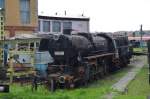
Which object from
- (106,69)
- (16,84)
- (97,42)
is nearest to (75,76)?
(16,84)

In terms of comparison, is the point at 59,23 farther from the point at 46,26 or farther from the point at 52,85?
the point at 52,85

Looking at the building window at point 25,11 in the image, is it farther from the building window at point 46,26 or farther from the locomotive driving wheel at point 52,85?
the locomotive driving wheel at point 52,85

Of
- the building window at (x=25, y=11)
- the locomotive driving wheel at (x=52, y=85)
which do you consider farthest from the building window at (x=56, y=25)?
the locomotive driving wheel at (x=52, y=85)

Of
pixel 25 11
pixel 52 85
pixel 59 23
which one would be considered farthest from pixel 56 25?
pixel 52 85

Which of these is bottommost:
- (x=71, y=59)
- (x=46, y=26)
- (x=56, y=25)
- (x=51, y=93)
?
A: (x=51, y=93)

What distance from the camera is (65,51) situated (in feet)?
80.7

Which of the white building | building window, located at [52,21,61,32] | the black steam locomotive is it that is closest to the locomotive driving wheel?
the black steam locomotive

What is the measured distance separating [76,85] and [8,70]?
20.2 feet

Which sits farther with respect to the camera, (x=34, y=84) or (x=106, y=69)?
(x=106, y=69)

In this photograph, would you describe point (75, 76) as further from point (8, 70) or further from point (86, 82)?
point (8, 70)

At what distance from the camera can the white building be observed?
170 ft

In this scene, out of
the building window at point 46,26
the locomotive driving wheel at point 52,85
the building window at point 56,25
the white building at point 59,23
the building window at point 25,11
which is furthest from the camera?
the building window at point 56,25

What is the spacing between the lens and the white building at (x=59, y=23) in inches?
2035

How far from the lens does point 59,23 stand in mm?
54344
